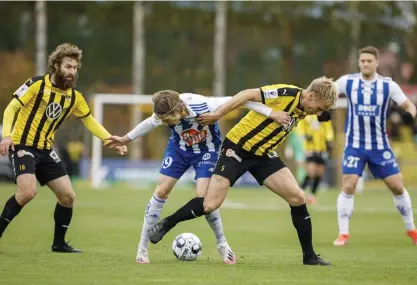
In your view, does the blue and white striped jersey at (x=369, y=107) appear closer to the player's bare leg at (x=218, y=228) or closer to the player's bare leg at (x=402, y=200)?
the player's bare leg at (x=402, y=200)

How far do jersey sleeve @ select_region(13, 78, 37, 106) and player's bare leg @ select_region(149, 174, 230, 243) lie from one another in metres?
2.10

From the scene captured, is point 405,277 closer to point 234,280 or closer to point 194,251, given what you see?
point 234,280

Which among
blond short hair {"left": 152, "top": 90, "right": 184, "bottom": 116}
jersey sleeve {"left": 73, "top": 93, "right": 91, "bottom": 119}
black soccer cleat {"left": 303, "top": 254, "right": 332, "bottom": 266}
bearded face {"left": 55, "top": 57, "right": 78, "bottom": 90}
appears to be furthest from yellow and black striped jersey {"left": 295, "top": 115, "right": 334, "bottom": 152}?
blond short hair {"left": 152, "top": 90, "right": 184, "bottom": 116}

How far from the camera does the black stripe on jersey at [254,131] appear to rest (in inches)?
389

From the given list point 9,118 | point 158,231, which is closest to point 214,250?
point 158,231

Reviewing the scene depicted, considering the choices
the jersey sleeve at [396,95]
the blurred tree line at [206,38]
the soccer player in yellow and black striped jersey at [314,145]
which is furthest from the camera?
the blurred tree line at [206,38]

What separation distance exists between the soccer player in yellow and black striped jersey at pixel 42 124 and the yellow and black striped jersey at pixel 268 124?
1630 millimetres

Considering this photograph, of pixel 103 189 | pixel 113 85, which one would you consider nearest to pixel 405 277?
pixel 103 189

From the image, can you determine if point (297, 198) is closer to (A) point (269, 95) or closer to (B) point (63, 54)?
(A) point (269, 95)

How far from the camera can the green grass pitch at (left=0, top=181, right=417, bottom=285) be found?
8836 mm

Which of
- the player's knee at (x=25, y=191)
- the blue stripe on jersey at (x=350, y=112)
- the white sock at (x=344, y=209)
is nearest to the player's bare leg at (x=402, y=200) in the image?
the white sock at (x=344, y=209)

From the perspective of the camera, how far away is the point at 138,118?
33.3m

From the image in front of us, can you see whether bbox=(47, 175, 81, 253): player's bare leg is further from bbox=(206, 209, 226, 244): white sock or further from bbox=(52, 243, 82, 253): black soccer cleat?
bbox=(206, 209, 226, 244): white sock

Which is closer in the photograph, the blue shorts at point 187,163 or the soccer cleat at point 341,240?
the blue shorts at point 187,163
